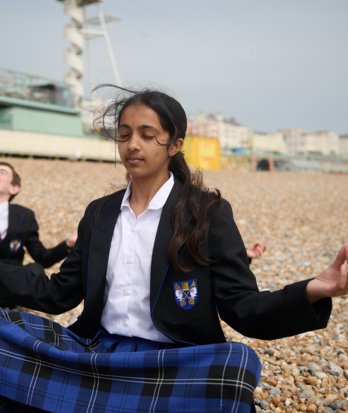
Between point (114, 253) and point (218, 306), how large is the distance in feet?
1.55

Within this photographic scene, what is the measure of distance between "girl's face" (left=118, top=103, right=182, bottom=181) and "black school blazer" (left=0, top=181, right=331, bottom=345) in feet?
0.56

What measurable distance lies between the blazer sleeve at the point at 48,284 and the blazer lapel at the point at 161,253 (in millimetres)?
365

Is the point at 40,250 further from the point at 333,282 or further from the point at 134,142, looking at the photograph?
the point at 333,282

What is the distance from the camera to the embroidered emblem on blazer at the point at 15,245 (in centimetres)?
413

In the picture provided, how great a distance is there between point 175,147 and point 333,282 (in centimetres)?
85

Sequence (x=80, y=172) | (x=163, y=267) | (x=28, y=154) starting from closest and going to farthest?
(x=163, y=267) → (x=80, y=172) → (x=28, y=154)

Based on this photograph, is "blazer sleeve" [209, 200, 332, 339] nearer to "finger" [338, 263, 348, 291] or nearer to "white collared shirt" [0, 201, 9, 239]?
"finger" [338, 263, 348, 291]

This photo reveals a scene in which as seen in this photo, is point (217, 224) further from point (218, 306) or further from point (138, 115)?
point (138, 115)

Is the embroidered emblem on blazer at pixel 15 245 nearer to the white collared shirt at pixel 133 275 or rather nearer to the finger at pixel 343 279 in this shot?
the white collared shirt at pixel 133 275

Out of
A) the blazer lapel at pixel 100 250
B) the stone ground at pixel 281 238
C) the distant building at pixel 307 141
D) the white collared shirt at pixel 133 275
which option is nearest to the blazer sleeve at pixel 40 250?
the stone ground at pixel 281 238

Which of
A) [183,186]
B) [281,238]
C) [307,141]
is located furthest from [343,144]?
[183,186]

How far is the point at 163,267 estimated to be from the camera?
6.73 feet

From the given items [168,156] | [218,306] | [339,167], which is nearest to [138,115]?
[168,156]

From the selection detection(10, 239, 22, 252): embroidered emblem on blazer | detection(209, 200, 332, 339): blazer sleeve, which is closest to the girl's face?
detection(209, 200, 332, 339): blazer sleeve
